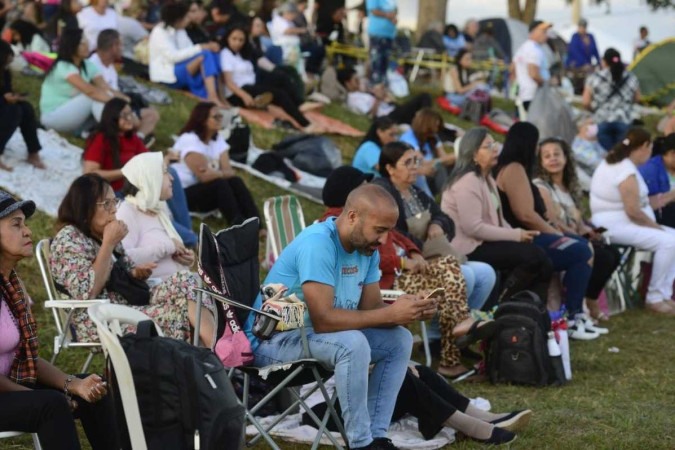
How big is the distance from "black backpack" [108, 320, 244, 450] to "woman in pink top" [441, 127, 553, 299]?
13.8ft

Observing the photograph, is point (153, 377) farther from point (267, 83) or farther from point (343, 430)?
point (267, 83)

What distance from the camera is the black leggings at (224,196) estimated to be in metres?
8.88

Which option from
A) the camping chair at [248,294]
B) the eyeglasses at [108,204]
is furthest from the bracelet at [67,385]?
the eyeglasses at [108,204]

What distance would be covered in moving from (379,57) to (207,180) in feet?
25.7

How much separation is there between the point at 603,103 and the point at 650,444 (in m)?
9.05

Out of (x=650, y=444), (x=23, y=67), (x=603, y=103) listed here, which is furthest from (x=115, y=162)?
(x=603, y=103)

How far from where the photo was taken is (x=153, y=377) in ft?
11.8

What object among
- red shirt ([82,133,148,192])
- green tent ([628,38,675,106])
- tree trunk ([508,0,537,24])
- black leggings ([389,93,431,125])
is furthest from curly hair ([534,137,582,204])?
tree trunk ([508,0,537,24])

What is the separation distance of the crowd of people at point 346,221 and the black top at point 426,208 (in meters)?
0.02

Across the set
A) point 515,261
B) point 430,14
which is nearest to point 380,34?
point 430,14

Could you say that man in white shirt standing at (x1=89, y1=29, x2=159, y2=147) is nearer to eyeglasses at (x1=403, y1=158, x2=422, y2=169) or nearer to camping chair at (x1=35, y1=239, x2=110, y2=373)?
eyeglasses at (x1=403, y1=158, x2=422, y2=169)

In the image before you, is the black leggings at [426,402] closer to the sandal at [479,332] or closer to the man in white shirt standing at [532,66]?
the sandal at [479,332]

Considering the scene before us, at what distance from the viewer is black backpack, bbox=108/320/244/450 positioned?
3.58 meters

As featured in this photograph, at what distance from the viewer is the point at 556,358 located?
258 inches
